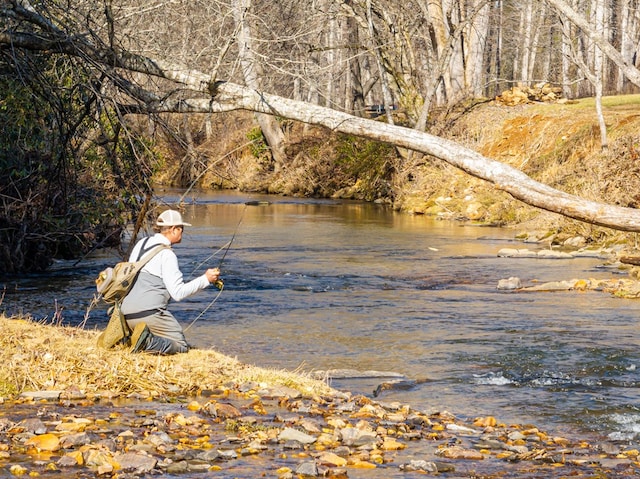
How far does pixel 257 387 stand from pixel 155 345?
128 centimetres

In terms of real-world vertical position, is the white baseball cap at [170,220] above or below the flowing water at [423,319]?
above

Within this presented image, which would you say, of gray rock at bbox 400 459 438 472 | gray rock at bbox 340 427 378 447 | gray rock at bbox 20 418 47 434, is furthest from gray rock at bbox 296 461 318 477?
gray rock at bbox 20 418 47 434

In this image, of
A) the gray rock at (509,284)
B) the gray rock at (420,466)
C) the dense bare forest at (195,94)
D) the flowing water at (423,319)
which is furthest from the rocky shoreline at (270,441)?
the gray rock at (509,284)

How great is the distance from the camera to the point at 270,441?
7.53m

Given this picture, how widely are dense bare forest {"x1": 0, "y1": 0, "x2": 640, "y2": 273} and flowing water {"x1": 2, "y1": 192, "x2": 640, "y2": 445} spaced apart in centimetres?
133

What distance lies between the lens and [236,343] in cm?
1266

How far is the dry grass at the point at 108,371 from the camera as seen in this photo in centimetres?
894

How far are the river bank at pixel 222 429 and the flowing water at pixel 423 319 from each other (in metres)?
0.91

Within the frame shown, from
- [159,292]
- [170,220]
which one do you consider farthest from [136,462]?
[170,220]

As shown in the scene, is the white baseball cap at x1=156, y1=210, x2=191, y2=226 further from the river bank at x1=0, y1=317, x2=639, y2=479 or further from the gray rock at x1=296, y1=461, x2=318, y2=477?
the gray rock at x1=296, y1=461, x2=318, y2=477

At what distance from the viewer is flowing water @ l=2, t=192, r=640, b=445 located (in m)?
10.3

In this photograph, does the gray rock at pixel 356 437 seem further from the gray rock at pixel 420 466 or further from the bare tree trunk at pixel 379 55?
the bare tree trunk at pixel 379 55

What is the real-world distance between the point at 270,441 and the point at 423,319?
7447 millimetres

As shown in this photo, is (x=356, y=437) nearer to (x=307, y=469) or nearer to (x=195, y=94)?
(x=307, y=469)
